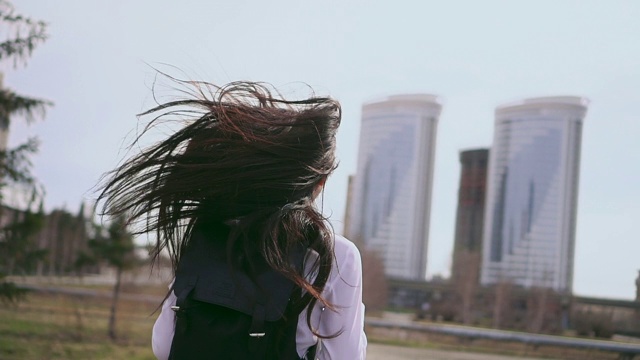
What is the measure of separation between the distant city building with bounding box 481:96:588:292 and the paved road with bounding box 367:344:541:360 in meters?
87.8

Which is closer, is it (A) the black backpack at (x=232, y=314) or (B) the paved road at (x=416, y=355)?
(A) the black backpack at (x=232, y=314)

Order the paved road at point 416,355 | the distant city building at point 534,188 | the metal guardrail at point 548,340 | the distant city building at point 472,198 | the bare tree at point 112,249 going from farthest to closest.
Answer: the distant city building at point 472,198 < the distant city building at point 534,188 < the bare tree at point 112,249 < the paved road at point 416,355 < the metal guardrail at point 548,340

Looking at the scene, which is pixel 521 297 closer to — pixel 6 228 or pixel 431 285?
pixel 431 285

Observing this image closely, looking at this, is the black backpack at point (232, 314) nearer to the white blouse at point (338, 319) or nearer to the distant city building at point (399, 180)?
the white blouse at point (338, 319)

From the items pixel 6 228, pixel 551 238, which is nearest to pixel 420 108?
pixel 551 238

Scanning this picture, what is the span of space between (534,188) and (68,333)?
102733mm

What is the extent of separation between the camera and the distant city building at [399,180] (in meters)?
128

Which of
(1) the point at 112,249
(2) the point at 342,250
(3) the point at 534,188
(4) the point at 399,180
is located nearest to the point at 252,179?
(2) the point at 342,250

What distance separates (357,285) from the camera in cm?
217

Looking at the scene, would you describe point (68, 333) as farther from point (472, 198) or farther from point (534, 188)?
point (472, 198)

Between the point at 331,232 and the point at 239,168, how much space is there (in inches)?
13.2

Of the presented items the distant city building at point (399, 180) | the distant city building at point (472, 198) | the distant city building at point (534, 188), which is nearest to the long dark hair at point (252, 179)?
the distant city building at point (534, 188)

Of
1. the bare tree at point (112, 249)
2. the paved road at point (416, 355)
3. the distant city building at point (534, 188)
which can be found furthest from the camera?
the distant city building at point (534, 188)

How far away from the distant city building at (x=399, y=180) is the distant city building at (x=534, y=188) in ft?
49.3
